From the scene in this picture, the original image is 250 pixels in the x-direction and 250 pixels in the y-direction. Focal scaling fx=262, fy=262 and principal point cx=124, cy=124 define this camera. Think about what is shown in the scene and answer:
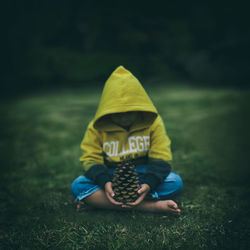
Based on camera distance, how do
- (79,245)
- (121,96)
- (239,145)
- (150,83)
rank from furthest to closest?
(150,83) → (239,145) → (121,96) → (79,245)

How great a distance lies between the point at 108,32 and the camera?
804 cm

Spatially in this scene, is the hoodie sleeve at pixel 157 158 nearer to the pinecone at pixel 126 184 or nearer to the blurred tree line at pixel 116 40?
the pinecone at pixel 126 184

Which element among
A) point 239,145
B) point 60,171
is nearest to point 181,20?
point 239,145

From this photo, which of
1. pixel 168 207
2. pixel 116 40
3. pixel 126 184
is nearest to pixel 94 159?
pixel 126 184

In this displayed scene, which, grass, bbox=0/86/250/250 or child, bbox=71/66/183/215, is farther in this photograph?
child, bbox=71/66/183/215

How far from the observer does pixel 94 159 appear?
5.68 ft

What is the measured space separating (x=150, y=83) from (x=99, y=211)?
5.60 meters

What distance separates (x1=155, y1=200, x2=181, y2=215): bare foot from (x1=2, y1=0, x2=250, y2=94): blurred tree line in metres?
5.52

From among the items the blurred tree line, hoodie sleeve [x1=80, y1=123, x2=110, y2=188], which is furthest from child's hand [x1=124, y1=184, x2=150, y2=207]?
the blurred tree line

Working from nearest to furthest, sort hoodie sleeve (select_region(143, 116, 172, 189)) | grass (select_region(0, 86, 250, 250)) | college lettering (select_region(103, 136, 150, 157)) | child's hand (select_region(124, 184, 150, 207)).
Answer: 1. grass (select_region(0, 86, 250, 250))
2. child's hand (select_region(124, 184, 150, 207))
3. hoodie sleeve (select_region(143, 116, 172, 189))
4. college lettering (select_region(103, 136, 150, 157))

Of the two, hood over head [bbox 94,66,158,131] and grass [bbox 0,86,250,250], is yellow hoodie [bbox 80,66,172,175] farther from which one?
grass [bbox 0,86,250,250]

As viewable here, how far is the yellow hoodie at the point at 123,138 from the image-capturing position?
66.4 inches

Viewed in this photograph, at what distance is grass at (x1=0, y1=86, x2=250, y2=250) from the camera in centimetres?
141

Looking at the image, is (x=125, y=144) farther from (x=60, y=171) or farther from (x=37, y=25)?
(x=37, y=25)
